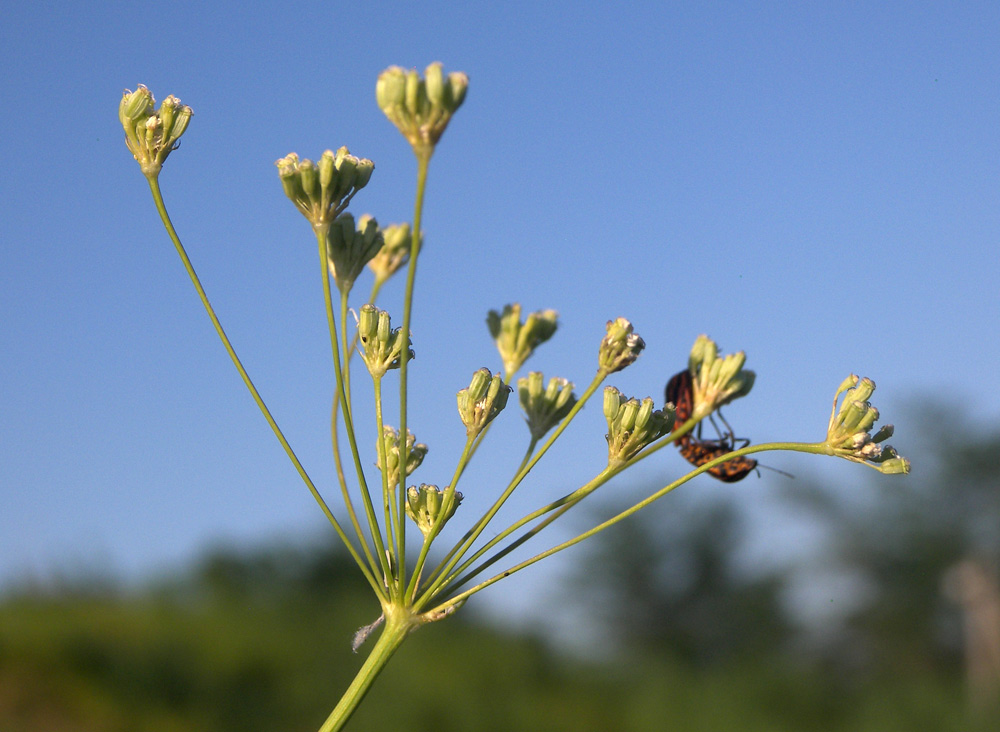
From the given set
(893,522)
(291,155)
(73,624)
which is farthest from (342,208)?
(893,522)

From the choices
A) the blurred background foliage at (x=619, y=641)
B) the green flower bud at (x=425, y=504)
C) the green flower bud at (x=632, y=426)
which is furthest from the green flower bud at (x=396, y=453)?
the blurred background foliage at (x=619, y=641)

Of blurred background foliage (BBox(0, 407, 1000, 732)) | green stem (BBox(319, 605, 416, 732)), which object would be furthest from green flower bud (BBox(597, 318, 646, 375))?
blurred background foliage (BBox(0, 407, 1000, 732))

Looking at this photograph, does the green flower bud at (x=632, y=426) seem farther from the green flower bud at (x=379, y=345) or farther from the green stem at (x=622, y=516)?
the green flower bud at (x=379, y=345)

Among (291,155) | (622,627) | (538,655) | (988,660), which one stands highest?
(291,155)

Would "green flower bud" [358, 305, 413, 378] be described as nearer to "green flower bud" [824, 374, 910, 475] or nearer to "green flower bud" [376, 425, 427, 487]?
"green flower bud" [376, 425, 427, 487]

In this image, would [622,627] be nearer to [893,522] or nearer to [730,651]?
[730,651]

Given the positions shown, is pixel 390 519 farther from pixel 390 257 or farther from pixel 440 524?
pixel 390 257
